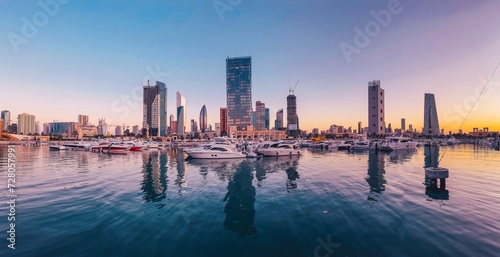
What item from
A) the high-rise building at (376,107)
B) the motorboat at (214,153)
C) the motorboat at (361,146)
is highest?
the high-rise building at (376,107)

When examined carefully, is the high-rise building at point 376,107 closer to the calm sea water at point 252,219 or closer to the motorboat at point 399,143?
the motorboat at point 399,143

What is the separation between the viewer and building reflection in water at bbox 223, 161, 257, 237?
12391 millimetres

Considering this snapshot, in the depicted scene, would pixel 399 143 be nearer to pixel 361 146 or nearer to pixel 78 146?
pixel 361 146

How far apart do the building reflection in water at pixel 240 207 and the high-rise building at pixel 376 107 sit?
197 meters

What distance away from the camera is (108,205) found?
15914mm

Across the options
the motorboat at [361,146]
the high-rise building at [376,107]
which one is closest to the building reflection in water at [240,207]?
the motorboat at [361,146]

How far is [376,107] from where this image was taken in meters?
191

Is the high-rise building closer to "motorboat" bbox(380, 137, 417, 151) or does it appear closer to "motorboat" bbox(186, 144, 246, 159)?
"motorboat" bbox(380, 137, 417, 151)

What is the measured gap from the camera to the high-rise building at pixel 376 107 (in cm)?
18862

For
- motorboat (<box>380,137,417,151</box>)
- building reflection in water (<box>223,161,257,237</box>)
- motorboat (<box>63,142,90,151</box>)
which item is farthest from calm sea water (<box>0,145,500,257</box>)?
motorboat (<box>63,142,90,151</box>)

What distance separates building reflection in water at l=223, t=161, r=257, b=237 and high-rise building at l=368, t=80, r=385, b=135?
19735 centimetres

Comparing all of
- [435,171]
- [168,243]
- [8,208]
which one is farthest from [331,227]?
[8,208]

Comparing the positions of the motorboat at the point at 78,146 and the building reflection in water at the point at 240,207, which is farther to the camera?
the motorboat at the point at 78,146

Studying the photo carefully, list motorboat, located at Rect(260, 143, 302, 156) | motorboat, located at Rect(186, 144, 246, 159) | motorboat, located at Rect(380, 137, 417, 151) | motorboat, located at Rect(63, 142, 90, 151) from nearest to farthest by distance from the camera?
motorboat, located at Rect(186, 144, 246, 159) < motorboat, located at Rect(260, 143, 302, 156) < motorboat, located at Rect(380, 137, 417, 151) < motorboat, located at Rect(63, 142, 90, 151)
